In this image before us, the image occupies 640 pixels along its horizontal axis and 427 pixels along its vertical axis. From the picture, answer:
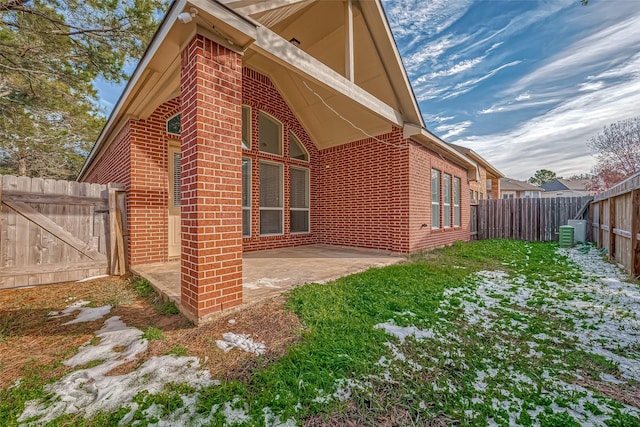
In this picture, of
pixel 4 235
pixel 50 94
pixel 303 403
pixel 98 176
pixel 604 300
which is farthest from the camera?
pixel 98 176

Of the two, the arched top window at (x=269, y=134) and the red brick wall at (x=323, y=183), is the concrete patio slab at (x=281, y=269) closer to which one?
the red brick wall at (x=323, y=183)

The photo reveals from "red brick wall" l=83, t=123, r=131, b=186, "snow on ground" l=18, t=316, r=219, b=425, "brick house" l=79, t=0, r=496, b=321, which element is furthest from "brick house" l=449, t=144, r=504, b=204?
"snow on ground" l=18, t=316, r=219, b=425

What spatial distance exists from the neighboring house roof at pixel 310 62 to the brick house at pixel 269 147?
23 millimetres

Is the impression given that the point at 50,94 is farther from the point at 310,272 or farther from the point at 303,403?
the point at 303,403

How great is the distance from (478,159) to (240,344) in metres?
17.2

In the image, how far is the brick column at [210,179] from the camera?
264 cm

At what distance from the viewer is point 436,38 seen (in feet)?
25.8

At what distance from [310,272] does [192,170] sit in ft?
8.52

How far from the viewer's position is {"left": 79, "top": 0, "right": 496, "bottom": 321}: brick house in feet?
8.95

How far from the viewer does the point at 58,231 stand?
4398mm

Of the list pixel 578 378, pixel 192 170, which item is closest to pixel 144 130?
pixel 192 170

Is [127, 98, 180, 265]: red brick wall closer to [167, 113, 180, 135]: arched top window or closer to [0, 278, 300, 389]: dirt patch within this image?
[167, 113, 180, 135]: arched top window

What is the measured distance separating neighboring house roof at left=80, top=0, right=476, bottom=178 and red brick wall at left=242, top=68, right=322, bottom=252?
0.84ft

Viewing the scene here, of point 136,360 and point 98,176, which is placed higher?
point 98,176
